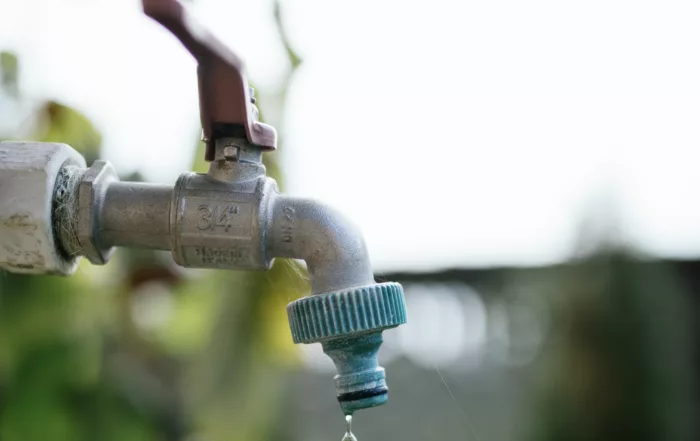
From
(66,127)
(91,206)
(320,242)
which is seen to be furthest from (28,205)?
(66,127)

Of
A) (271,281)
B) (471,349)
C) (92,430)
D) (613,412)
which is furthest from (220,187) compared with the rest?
(613,412)

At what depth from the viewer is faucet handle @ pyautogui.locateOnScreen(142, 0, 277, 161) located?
0.39 m

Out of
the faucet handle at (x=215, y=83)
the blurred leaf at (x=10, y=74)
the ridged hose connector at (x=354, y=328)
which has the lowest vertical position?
the ridged hose connector at (x=354, y=328)

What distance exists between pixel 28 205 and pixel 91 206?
3cm

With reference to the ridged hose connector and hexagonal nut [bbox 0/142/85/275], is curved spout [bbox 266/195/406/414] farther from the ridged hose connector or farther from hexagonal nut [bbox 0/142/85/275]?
hexagonal nut [bbox 0/142/85/275]

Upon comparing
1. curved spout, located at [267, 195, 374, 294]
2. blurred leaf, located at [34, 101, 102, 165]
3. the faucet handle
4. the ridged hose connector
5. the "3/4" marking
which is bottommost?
the ridged hose connector

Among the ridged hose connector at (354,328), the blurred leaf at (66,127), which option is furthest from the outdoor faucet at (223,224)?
the blurred leaf at (66,127)

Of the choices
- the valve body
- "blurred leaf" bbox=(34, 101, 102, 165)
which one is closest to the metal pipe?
the valve body

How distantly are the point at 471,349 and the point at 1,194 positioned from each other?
154 centimetres

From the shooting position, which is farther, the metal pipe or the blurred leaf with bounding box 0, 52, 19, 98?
the blurred leaf with bounding box 0, 52, 19, 98

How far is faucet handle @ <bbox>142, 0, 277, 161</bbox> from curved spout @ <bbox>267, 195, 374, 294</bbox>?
5cm

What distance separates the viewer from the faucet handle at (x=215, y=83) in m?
0.39

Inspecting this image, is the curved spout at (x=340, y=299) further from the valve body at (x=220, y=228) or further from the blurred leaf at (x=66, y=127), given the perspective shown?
the blurred leaf at (x=66, y=127)

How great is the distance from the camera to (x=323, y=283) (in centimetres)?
47
